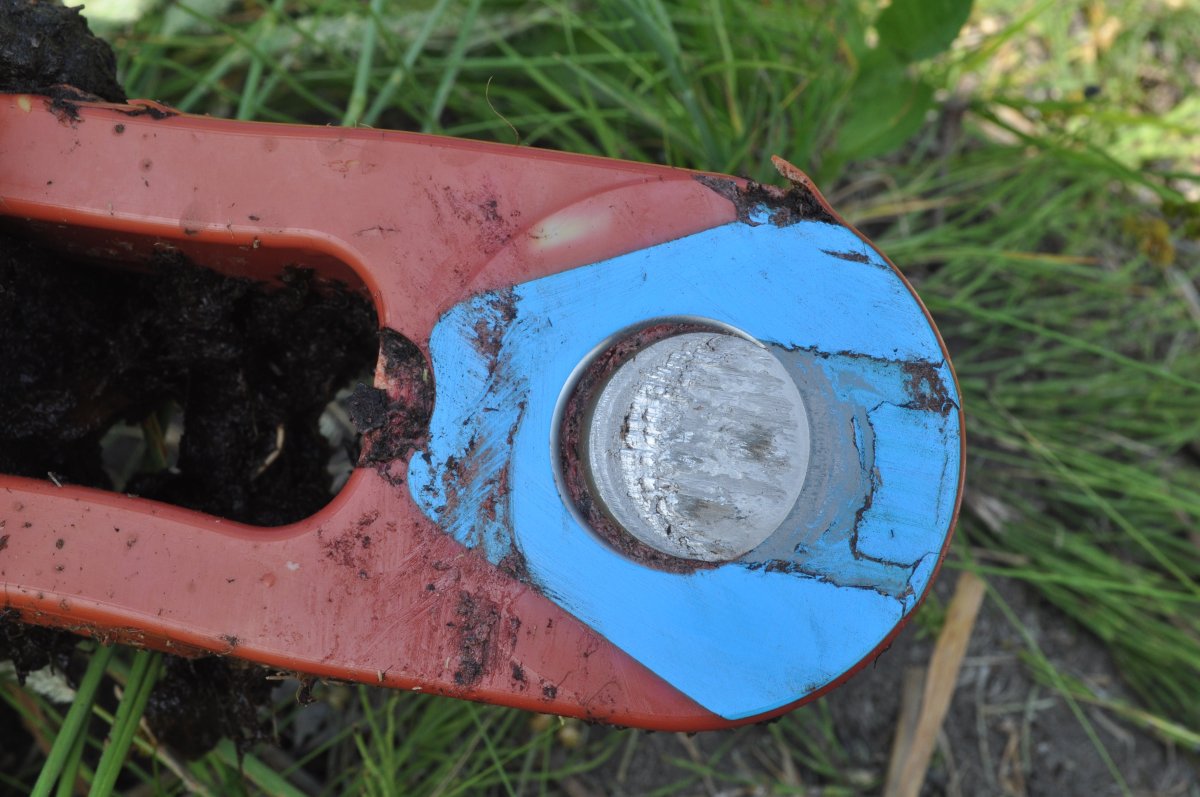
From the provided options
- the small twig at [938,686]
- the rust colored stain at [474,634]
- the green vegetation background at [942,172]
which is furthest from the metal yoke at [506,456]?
the small twig at [938,686]

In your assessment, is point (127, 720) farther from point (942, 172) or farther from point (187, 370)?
point (942, 172)

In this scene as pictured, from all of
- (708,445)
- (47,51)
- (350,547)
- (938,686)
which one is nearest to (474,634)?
(350,547)

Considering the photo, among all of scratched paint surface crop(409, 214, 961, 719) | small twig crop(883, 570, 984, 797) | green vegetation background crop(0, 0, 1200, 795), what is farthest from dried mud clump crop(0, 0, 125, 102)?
small twig crop(883, 570, 984, 797)

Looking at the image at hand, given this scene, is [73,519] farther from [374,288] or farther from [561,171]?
[561,171]

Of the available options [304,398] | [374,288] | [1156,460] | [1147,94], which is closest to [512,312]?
[374,288]

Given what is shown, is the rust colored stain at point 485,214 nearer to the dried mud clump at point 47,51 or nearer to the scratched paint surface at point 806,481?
the scratched paint surface at point 806,481
